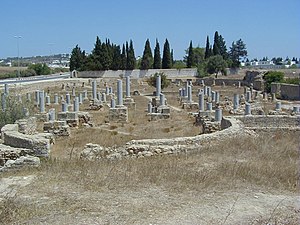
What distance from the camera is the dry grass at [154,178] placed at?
6.90 metres

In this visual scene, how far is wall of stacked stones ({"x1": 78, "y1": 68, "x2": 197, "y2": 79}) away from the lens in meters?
71.4

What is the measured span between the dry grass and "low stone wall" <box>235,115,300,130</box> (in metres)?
6.05

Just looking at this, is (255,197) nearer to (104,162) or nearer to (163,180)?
(163,180)

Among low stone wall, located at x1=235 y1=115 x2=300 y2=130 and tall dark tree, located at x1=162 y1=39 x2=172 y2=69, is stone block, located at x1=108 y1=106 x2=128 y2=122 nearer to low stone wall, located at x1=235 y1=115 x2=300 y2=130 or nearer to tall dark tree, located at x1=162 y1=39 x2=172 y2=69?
low stone wall, located at x1=235 y1=115 x2=300 y2=130

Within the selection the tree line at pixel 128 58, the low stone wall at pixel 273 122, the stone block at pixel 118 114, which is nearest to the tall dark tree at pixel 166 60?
the tree line at pixel 128 58

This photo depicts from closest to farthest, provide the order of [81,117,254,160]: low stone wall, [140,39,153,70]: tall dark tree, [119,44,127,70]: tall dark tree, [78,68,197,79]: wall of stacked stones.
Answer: [81,117,254,160]: low stone wall < [78,68,197,79]: wall of stacked stones < [119,44,127,70]: tall dark tree < [140,39,153,70]: tall dark tree

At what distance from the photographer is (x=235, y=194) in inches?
293

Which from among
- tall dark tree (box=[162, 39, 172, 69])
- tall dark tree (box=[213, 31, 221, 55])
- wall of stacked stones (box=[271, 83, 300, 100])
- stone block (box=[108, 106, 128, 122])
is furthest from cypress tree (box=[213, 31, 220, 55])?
stone block (box=[108, 106, 128, 122])

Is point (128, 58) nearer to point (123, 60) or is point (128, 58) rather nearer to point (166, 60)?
point (123, 60)

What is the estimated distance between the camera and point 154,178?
8.28m

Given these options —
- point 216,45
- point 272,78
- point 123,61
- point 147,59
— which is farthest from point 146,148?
point 216,45

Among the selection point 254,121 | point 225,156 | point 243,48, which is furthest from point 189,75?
point 225,156

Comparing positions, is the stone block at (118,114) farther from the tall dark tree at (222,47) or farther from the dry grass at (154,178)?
the tall dark tree at (222,47)

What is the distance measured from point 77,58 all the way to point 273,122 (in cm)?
6221
